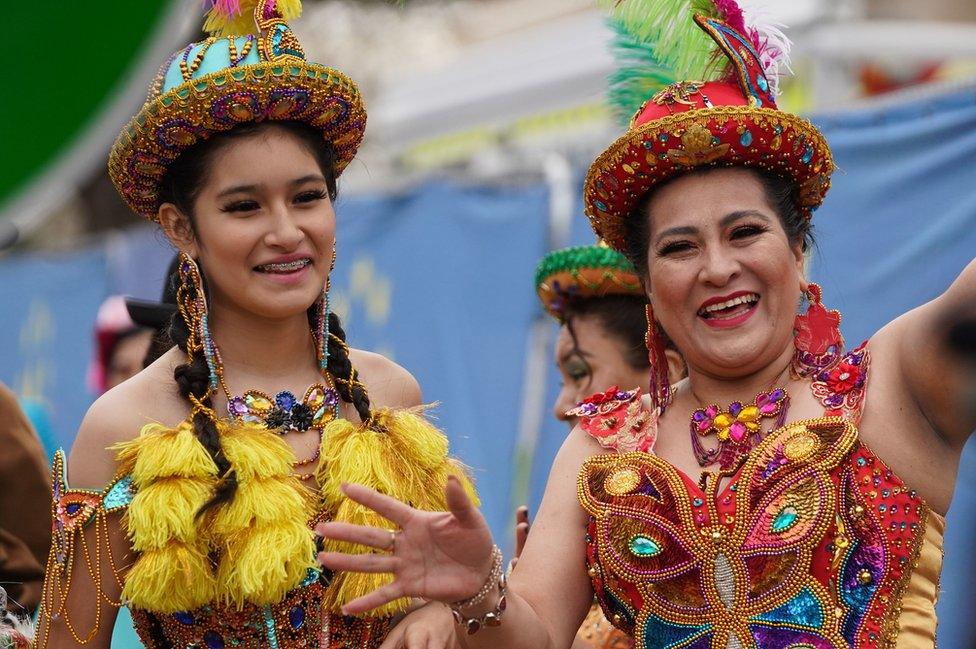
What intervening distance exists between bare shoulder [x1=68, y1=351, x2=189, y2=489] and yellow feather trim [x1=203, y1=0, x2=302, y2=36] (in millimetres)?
837

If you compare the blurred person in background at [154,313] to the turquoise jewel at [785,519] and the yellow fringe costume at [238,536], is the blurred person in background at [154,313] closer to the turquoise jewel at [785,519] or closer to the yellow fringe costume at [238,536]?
the yellow fringe costume at [238,536]

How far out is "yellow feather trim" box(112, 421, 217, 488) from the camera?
2711 millimetres

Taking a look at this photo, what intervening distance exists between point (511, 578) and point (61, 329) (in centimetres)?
792

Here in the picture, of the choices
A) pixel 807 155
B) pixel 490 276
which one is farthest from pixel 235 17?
pixel 490 276

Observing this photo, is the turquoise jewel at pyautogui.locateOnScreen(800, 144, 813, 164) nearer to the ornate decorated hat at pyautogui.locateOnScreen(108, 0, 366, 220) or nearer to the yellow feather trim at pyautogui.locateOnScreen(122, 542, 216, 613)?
the ornate decorated hat at pyautogui.locateOnScreen(108, 0, 366, 220)

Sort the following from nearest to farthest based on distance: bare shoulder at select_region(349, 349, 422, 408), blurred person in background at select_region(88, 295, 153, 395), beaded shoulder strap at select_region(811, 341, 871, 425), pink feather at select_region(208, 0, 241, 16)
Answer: beaded shoulder strap at select_region(811, 341, 871, 425), pink feather at select_region(208, 0, 241, 16), bare shoulder at select_region(349, 349, 422, 408), blurred person in background at select_region(88, 295, 153, 395)

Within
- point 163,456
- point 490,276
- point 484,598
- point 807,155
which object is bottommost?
point 484,598

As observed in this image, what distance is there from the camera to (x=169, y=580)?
2672 millimetres

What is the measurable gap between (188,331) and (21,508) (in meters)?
1.25

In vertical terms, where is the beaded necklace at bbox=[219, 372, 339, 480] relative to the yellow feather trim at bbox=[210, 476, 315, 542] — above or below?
above

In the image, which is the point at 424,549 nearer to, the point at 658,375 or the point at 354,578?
the point at 354,578

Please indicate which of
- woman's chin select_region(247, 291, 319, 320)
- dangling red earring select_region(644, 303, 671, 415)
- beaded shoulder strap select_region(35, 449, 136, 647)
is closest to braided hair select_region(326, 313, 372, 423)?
woman's chin select_region(247, 291, 319, 320)

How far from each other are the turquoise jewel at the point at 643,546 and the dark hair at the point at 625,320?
1.26m

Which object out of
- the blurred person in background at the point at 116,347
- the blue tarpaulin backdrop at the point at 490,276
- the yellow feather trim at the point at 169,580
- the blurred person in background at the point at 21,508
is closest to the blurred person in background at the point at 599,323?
the blue tarpaulin backdrop at the point at 490,276
